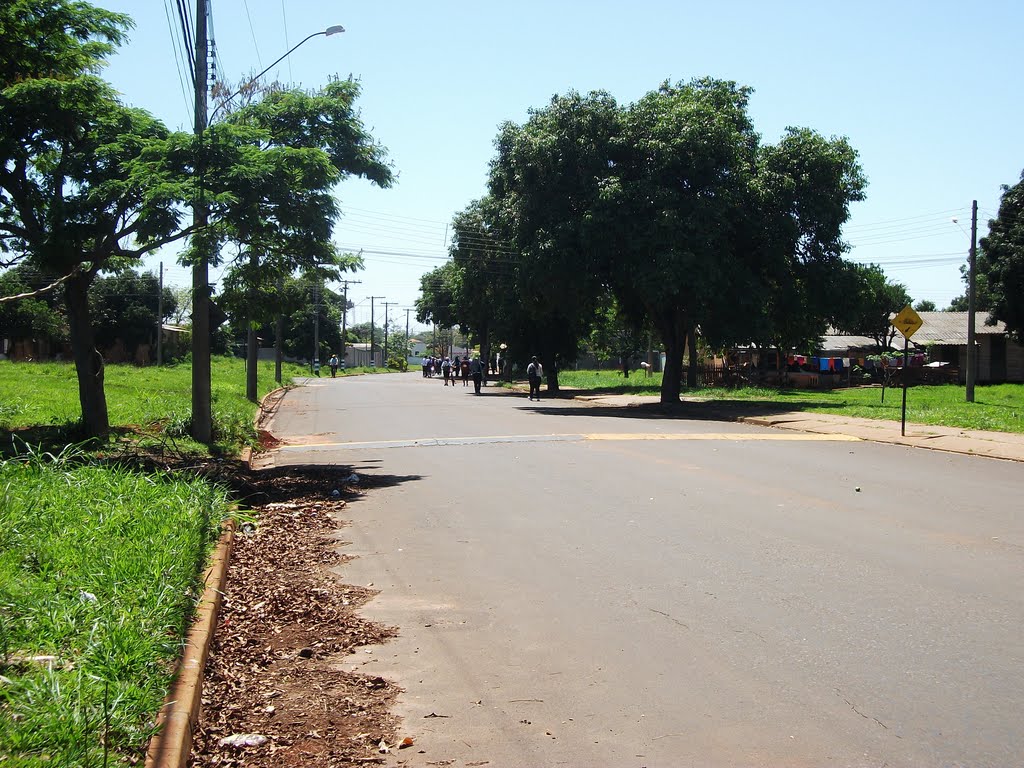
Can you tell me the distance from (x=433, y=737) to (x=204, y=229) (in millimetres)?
9197

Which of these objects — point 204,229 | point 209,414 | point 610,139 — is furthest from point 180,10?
point 610,139

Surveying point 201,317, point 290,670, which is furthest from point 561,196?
point 290,670

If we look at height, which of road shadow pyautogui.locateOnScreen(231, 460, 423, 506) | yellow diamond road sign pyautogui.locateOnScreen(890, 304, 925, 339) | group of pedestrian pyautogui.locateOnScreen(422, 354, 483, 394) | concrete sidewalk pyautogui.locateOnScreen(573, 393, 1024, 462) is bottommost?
road shadow pyautogui.locateOnScreen(231, 460, 423, 506)

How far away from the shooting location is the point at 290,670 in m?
5.55

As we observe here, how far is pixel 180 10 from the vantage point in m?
14.6

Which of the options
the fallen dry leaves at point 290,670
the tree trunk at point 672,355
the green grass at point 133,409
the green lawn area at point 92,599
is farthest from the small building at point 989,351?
the green lawn area at point 92,599

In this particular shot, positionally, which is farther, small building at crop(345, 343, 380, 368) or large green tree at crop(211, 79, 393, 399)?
small building at crop(345, 343, 380, 368)

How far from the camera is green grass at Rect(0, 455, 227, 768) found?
3805 millimetres

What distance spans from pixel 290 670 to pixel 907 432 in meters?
18.5

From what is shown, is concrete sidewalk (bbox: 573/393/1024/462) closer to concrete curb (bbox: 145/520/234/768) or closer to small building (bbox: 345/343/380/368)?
concrete curb (bbox: 145/520/234/768)

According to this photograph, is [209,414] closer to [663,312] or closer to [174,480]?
[174,480]

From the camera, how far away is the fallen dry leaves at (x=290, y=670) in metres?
4.43

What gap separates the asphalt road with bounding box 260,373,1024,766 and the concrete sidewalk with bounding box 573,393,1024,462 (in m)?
3.75

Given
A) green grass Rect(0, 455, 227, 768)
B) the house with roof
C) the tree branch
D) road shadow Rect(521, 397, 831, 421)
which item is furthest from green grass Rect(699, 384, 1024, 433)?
the tree branch
